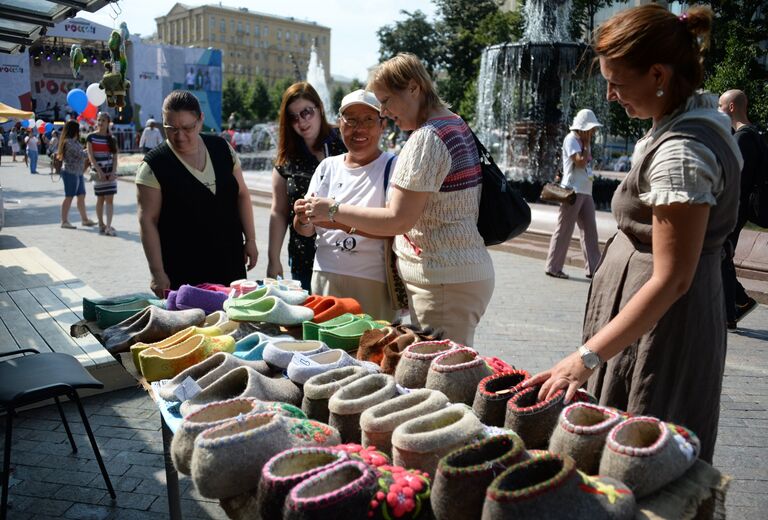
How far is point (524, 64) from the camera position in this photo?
13477 millimetres

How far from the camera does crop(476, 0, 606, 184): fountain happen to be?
13242mm

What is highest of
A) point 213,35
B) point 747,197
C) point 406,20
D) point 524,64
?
point 213,35

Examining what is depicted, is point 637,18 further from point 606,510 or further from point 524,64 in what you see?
point 524,64

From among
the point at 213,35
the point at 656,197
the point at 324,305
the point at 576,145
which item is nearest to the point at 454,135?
the point at 324,305

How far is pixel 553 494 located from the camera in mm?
1078

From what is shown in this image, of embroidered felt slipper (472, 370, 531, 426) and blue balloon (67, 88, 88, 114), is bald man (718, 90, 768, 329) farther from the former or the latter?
blue balloon (67, 88, 88, 114)

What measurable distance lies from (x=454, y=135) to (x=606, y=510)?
1.67 meters

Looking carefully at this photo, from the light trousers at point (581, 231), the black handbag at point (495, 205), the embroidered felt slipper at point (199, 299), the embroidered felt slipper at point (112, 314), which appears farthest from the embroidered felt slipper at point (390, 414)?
the light trousers at point (581, 231)

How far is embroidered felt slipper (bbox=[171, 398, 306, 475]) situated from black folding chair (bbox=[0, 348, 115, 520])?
1607 millimetres

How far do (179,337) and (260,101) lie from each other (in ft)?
240

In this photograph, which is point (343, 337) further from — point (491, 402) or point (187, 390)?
point (491, 402)

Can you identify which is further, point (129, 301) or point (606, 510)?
point (129, 301)

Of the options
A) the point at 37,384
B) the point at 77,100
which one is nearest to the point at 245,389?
the point at 37,384

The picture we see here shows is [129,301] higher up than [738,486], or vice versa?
[129,301]
